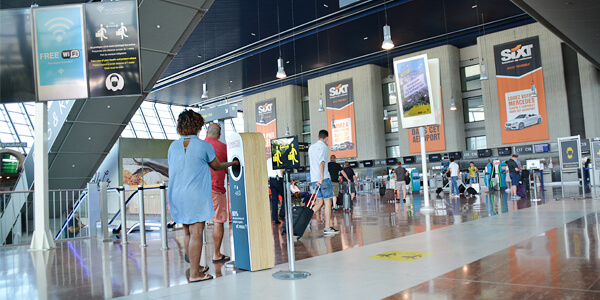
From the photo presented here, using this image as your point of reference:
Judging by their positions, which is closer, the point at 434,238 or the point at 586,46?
the point at 434,238

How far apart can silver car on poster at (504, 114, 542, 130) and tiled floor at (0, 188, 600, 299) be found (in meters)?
15.8

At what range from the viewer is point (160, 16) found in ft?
26.2

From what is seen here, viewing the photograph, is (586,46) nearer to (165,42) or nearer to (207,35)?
(165,42)

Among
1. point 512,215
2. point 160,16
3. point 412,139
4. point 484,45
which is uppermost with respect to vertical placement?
point 484,45

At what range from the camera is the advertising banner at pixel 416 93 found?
9172 millimetres

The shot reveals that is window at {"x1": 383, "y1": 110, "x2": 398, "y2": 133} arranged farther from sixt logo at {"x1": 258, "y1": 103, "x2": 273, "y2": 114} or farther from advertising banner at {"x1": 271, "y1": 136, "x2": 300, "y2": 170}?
advertising banner at {"x1": 271, "y1": 136, "x2": 300, "y2": 170}

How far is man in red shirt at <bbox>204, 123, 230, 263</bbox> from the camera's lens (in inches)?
175

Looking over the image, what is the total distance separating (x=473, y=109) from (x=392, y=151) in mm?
5389

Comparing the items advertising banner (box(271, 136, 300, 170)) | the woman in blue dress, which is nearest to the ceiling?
advertising banner (box(271, 136, 300, 170))

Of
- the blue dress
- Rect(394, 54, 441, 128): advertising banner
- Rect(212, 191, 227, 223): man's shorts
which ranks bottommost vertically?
Rect(212, 191, 227, 223): man's shorts

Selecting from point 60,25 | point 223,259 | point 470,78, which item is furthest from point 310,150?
point 470,78

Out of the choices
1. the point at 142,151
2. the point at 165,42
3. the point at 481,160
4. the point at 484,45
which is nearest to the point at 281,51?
the point at 142,151

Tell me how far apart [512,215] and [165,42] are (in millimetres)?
7518

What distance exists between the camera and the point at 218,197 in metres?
4.53
